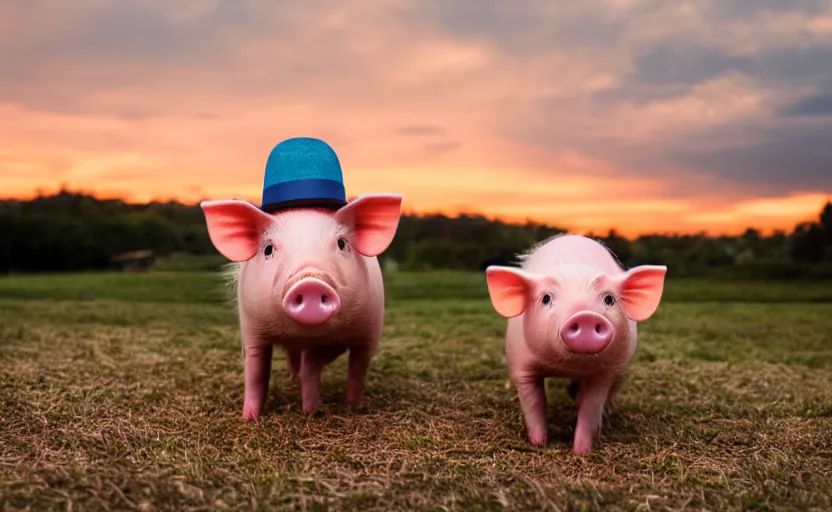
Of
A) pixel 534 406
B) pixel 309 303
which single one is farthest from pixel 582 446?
pixel 309 303

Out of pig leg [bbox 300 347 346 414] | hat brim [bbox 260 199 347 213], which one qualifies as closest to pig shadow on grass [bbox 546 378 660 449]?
pig leg [bbox 300 347 346 414]

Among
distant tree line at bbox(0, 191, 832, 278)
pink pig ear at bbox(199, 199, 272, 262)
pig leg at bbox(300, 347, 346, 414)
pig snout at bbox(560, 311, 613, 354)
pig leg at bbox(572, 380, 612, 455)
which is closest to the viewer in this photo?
pig snout at bbox(560, 311, 613, 354)

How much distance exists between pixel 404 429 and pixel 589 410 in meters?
1.06

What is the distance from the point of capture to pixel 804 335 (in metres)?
8.54

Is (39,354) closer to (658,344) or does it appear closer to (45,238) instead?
(658,344)

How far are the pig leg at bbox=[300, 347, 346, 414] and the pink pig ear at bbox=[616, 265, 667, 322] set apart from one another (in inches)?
71.1

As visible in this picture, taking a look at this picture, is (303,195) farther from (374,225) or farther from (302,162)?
(374,225)

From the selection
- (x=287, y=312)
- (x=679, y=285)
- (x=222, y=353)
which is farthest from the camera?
(x=679, y=285)

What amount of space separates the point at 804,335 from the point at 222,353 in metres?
6.52

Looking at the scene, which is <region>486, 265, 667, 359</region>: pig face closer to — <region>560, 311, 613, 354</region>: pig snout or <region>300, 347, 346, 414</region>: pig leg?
<region>560, 311, 613, 354</region>: pig snout

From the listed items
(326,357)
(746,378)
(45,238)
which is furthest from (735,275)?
(45,238)

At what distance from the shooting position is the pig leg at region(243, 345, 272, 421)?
14.9 ft

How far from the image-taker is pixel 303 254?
3996 mm

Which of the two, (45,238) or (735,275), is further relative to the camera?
(45,238)
